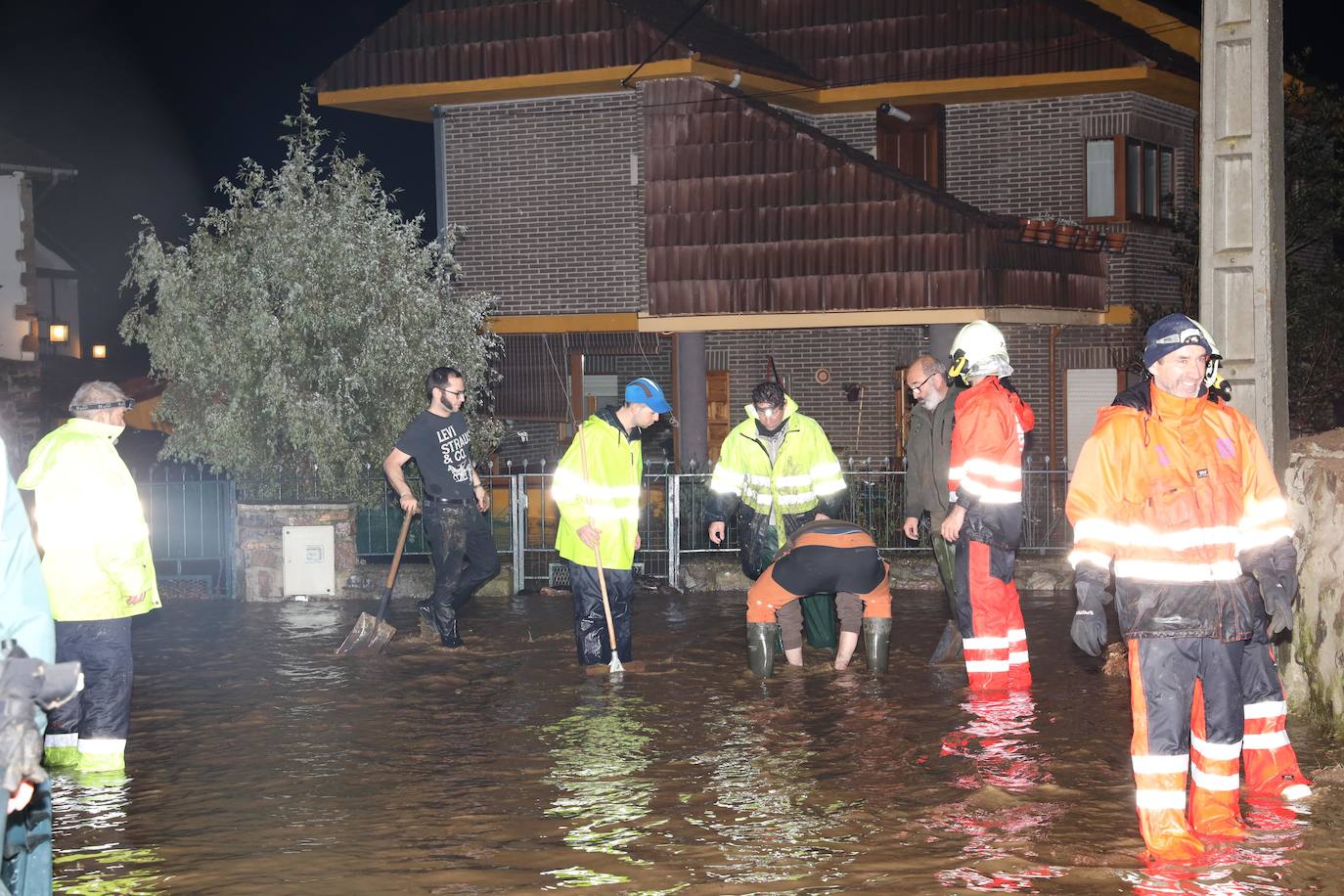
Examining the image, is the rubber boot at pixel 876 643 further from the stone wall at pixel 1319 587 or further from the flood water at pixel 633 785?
the stone wall at pixel 1319 587

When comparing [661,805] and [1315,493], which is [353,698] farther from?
[1315,493]

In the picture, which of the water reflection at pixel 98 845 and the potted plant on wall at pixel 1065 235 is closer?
the water reflection at pixel 98 845

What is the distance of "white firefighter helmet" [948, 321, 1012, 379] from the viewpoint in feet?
32.5

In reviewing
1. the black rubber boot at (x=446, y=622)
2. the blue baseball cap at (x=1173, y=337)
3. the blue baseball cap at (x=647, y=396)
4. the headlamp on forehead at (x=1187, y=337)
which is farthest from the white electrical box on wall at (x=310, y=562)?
the headlamp on forehead at (x=1187, y=337)

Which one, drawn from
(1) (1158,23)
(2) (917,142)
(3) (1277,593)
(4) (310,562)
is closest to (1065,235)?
(2) (917,142)

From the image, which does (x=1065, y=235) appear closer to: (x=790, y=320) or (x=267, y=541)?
(x=790, y=320)

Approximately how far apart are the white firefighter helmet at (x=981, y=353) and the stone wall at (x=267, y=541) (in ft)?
25.4

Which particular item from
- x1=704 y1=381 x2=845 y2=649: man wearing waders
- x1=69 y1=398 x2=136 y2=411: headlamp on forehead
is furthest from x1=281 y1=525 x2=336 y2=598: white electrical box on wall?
x1=69 y1=398 x2=136 y2=411: headlamp on forehead

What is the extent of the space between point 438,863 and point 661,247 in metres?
17.6

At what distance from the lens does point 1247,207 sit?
8.77 metres

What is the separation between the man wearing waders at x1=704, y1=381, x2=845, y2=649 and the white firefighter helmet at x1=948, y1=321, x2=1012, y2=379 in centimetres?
152

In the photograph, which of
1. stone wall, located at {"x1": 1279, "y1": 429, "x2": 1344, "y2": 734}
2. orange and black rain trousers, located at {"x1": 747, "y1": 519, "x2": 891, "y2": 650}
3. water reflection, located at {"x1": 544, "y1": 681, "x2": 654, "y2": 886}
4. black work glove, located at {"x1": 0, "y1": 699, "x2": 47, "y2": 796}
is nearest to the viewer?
black work glove, located at {"x1": 0, "y1": 699, "x2": 47, "y2": 796}

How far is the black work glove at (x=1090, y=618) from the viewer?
6324mm

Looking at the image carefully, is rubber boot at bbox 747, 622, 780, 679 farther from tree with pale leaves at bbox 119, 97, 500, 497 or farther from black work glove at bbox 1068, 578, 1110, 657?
tree with pale leaves at bbox 119, 97, 500, 497
